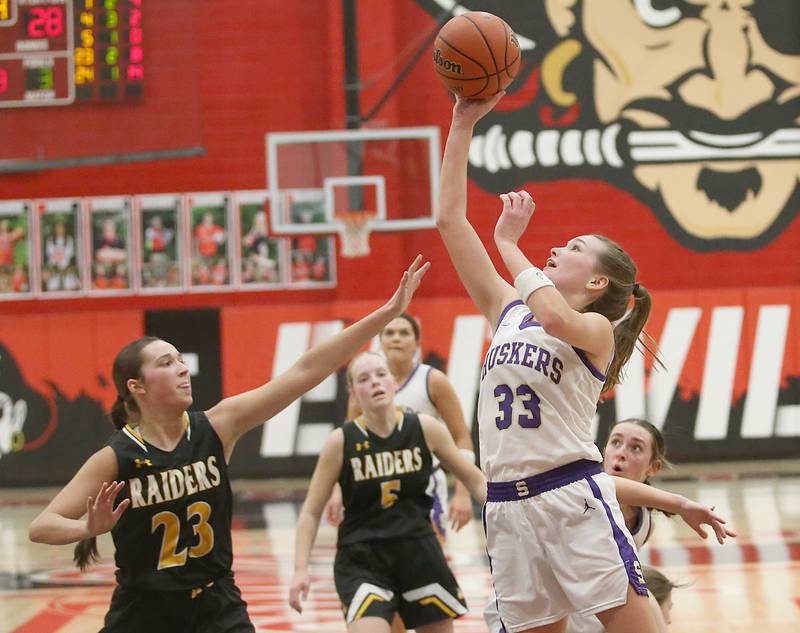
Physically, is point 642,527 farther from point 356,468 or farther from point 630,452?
point 356,468

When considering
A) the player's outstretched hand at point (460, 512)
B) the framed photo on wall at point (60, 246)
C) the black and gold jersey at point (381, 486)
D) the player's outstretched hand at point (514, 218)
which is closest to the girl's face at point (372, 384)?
the black and gold jersey at point (381, 486)

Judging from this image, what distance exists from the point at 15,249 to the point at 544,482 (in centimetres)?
1049

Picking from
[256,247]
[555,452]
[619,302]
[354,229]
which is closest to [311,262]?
[256,247]

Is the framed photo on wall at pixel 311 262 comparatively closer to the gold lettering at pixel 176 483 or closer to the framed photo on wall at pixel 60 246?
the framed photo on wall at pixel 60 246

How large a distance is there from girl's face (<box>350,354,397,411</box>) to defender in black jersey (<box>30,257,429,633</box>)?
1078 millimetres

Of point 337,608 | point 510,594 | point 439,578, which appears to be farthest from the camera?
point 337,608

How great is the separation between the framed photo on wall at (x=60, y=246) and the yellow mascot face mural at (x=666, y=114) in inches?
170

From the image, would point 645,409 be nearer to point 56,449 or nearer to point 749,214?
point 749,214

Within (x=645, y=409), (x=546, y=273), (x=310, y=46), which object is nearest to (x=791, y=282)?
(x=645, y=409)

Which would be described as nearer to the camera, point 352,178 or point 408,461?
point 408,461

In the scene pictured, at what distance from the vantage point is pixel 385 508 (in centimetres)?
475

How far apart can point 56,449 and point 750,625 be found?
834cm

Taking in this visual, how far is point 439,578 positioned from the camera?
15.3 ft

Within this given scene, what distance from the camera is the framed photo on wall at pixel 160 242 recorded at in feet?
41.3
